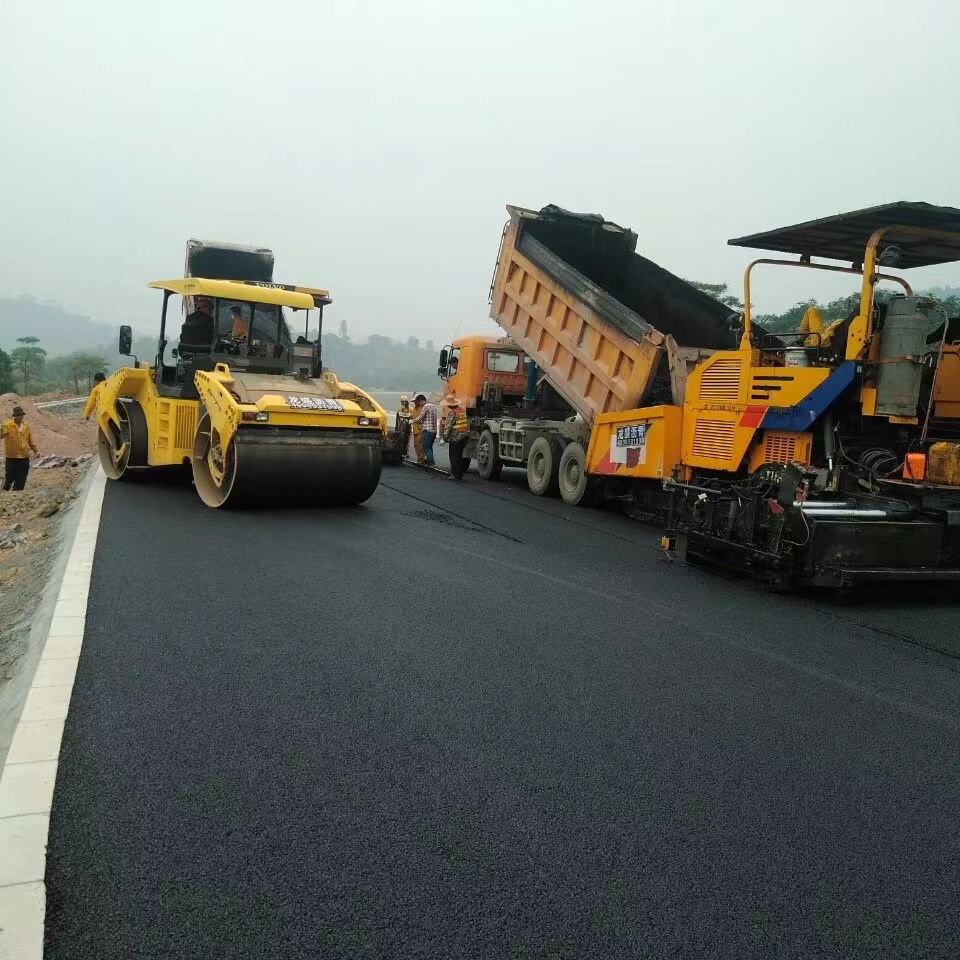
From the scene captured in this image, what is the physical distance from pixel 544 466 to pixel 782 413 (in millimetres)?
4390

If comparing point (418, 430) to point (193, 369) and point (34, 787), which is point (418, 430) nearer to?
point (193, 369)

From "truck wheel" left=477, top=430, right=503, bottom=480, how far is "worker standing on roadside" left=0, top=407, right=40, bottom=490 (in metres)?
6.30

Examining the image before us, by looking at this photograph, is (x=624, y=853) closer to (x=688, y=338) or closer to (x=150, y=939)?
(x=150, y=939)

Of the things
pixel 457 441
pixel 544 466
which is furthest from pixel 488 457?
pixel 544 466

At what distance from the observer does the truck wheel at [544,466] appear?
11.0 m

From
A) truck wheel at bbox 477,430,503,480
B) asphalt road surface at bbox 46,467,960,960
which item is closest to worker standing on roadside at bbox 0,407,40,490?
truck wheel at bbox 477,430,503,480

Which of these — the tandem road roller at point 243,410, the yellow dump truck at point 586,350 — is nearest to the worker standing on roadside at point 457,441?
the yellow dump truck at point 586,350

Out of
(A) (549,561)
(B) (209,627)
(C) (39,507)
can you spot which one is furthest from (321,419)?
(C) (39,507)

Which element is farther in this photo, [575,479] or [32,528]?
[575,479]

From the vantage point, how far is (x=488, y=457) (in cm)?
1298

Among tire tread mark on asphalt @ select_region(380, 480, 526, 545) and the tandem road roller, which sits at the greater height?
the tandem road roller

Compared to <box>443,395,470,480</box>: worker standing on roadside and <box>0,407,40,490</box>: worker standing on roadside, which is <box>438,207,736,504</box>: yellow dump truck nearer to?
<box>443,395,470,480</box>: worker standing on roadside

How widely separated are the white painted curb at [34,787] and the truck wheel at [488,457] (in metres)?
8.61

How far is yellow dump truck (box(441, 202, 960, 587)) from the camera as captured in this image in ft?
19.2
